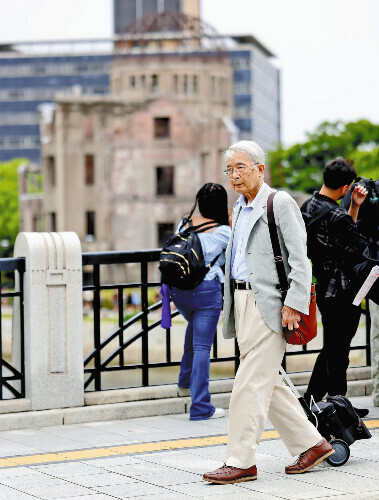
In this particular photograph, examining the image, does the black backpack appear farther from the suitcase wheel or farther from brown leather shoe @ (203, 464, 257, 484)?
brown leather shoe @ (203, 464, 257, 484)

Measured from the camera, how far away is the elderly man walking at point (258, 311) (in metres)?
5.90

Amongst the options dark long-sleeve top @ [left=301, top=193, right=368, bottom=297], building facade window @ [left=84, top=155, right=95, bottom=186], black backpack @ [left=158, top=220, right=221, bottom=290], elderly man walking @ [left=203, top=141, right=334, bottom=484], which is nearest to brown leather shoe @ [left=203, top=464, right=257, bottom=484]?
elderly man walking @ [left=203, top=141, right=334, bottom=484]

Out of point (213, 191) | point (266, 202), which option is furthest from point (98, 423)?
point (266, 202)

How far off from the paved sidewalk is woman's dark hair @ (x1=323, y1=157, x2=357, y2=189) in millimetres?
1713

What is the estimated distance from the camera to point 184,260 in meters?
7.88

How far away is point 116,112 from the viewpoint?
199 ft

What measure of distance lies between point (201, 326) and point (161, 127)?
5366 centimetres

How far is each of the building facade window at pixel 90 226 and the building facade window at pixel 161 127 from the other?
5.94 m

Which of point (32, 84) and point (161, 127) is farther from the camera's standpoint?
point (32, 84)

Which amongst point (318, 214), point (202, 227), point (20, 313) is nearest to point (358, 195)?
point (318, 214)

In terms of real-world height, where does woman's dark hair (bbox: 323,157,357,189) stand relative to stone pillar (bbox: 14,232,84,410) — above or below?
above

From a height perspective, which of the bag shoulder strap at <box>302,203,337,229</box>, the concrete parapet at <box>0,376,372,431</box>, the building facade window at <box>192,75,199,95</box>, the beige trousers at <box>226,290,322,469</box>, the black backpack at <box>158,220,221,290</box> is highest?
the building facade window at <box>192,75,199,95</box>

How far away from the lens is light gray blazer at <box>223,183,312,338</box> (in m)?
5.85

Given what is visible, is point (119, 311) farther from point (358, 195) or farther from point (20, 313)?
point (358, 195)
